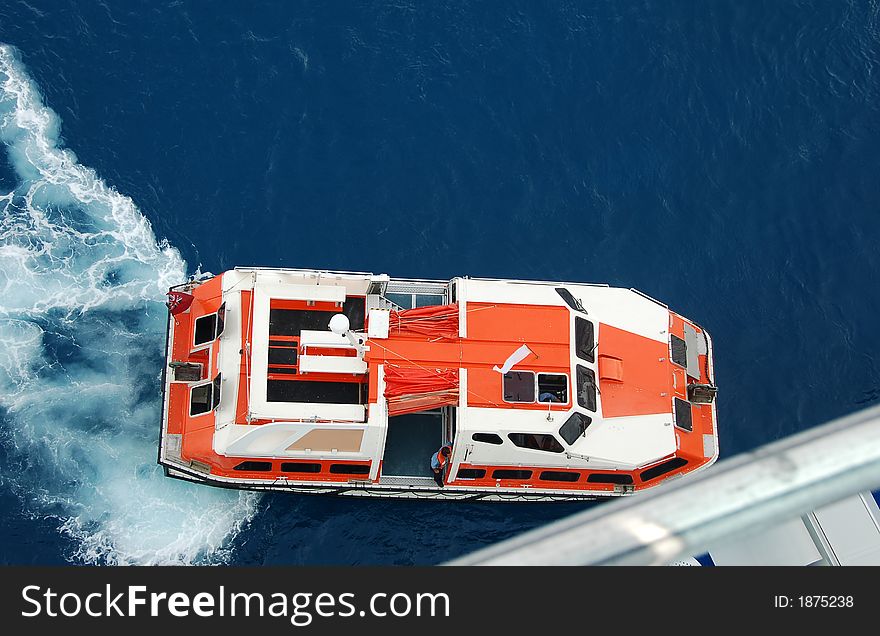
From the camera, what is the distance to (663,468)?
118 feet

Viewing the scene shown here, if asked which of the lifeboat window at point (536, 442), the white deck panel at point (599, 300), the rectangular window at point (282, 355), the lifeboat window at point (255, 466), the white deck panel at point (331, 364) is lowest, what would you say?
the lifeboat window at point (255, 466)

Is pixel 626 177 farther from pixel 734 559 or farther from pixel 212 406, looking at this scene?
pixel 734 559

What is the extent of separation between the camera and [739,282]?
42438mm

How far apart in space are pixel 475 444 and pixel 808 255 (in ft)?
66.2

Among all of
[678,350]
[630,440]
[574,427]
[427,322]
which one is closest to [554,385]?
[574,427]

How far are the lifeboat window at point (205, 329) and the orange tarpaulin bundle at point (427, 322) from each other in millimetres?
7368

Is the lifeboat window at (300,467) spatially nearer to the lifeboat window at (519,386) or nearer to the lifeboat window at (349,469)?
the lifeboat window at (349,469)

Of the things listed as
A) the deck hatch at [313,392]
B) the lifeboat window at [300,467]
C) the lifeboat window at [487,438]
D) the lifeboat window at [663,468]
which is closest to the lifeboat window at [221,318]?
the deck hatch at [313,392]

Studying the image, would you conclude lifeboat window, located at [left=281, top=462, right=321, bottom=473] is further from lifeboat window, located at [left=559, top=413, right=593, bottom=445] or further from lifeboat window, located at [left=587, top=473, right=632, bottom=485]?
lifeboat window, located at [left=587, top=473, right=632, bottom=485]

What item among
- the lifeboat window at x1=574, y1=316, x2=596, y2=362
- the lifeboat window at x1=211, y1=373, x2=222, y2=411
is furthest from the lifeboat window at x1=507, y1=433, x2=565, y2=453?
the lifeboat window at x1=211, y1=373, x2=222, y2=411

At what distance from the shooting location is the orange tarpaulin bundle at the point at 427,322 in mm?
35094

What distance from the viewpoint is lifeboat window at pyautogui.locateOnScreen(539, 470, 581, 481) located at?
118ft

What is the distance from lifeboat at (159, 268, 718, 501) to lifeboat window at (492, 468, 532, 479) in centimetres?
9

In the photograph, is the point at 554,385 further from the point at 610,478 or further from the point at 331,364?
the point at 331,364
